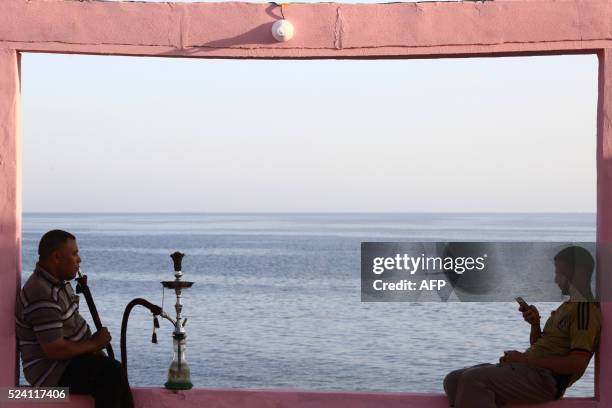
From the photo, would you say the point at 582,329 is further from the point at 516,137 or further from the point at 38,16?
the point at 516,137

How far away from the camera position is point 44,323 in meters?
4.40

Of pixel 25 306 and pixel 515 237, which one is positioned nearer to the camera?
pixel 25 306

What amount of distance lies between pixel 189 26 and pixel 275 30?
1.26 ft

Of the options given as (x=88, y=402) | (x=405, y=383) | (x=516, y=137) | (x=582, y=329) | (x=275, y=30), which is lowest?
(x=405, y=383)

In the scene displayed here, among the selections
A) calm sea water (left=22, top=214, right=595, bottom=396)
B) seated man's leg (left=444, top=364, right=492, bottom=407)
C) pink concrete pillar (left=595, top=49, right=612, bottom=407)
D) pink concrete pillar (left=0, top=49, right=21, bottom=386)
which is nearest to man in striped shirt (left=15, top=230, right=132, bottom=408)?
pink concrete pillar (left=0, top=49, right=21, bottom=386)

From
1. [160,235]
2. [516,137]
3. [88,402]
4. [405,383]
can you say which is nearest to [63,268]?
[88,402]

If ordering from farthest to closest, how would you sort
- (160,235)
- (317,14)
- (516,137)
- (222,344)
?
(160,235) < (516,137) < (222,344) < (317,14)

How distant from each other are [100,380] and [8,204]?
0.90 meters

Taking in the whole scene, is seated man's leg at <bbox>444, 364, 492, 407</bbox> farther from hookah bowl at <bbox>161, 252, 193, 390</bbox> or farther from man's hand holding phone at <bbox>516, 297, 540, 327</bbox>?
hookah bowl at <bbox>161, 252, 193, 390</bbox>

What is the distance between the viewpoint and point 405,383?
1358 centimetres

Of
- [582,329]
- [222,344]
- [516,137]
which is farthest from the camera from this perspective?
[516,137]

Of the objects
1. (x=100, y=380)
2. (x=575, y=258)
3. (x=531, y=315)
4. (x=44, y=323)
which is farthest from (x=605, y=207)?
(x=44, y=323)

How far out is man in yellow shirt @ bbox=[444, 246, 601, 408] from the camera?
445cm

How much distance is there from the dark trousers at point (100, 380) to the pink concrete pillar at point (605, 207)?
6.56ft
